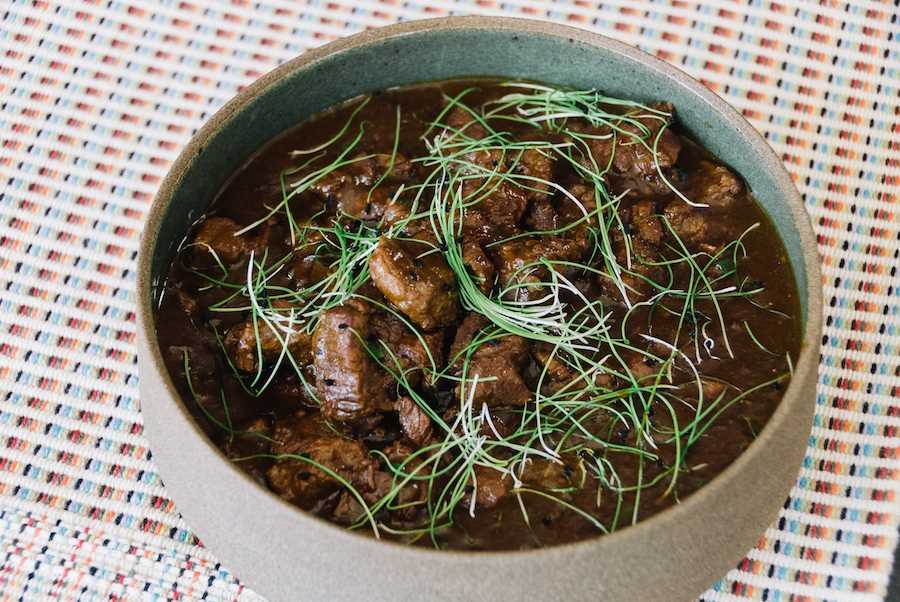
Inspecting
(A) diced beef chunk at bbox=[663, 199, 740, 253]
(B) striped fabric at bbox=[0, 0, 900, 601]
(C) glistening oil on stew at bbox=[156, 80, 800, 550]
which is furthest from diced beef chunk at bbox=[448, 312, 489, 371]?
(B) striped fabric at bbox=[0, 0, 900, 601]

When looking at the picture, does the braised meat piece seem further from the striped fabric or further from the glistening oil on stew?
the striped fabric

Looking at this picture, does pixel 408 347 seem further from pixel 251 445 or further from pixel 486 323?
pixel 251 445

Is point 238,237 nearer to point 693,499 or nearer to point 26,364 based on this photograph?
point 26,364

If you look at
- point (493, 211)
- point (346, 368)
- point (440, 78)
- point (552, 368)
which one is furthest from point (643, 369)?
point (440, 78)

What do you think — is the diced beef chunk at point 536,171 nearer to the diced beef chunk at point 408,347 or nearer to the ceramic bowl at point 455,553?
the ceramic bowl at point 455,553

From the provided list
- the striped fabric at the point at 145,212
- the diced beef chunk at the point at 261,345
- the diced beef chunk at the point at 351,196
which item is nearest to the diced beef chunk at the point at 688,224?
the striped fabric at the point at 145,212
